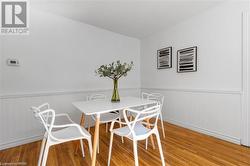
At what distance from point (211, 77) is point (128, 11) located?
186cm

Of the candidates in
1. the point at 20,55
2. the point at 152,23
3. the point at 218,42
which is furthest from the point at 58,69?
the point at 218,42

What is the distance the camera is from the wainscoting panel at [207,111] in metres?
2.13

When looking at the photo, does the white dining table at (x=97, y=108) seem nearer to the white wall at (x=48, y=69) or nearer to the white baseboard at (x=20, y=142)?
the white wall at (x=48, y=69)

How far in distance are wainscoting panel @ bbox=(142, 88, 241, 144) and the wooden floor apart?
0.20 meters

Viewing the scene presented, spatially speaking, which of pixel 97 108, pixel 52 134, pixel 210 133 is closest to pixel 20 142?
pixel 52 134

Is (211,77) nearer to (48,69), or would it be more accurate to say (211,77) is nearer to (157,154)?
(157,154)

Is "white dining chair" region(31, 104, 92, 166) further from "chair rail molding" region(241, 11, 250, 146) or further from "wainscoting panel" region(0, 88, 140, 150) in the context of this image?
"chair rail molding" region(241, 11, 250, 146)

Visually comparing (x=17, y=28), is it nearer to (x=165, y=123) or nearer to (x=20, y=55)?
(x=20, y=55)

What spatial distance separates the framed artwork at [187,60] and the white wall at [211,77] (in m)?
0.09

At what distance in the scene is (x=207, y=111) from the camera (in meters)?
2.46

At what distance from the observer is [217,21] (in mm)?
2303

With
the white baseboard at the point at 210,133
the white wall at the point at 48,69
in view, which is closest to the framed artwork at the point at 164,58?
the white wall at the point at 48,69

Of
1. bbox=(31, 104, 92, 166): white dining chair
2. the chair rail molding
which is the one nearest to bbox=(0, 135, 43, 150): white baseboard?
bbox=(31, 104, 92, 166): white dining chair

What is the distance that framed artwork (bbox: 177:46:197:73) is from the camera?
261 cm
